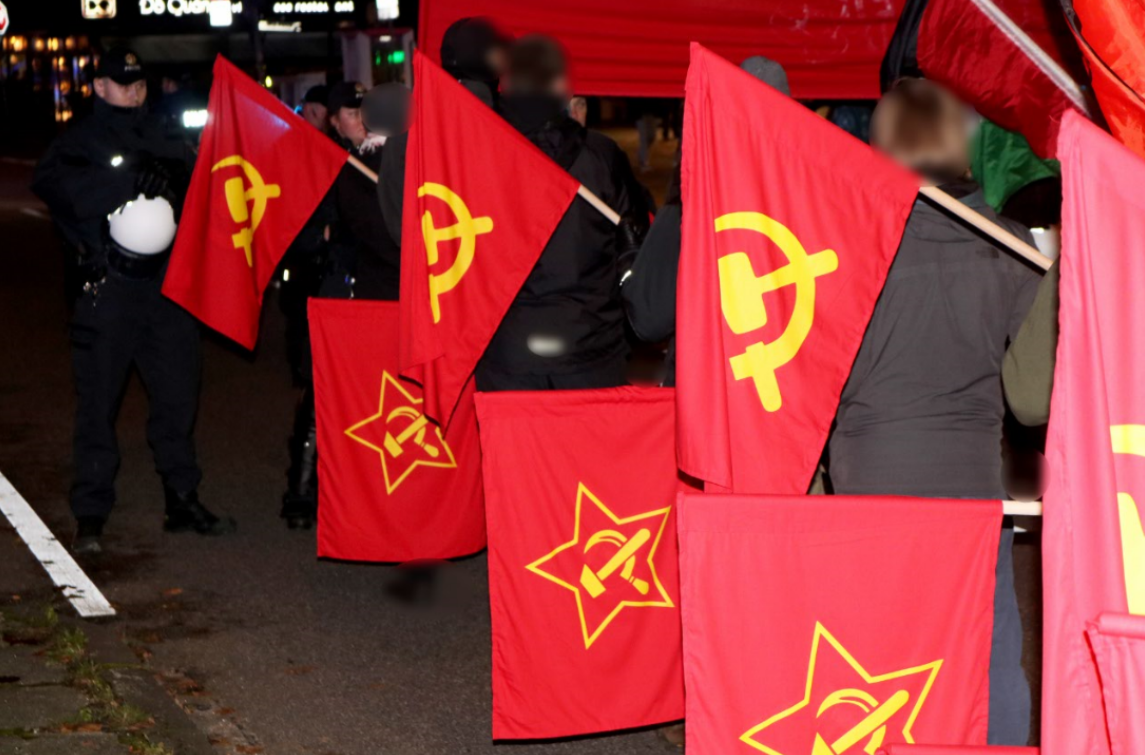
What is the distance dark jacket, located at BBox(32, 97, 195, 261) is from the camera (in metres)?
6.75

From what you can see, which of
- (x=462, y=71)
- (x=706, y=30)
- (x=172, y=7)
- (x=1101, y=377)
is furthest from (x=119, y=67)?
(x=172, y=7)

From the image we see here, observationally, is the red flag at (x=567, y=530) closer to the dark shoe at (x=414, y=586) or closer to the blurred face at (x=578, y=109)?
the blurred face at (x=578, y=109)

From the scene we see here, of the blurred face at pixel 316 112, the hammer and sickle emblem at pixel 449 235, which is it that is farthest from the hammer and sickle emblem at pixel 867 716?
the blurred face at pixel 316 112

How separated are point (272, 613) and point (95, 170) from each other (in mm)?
2030

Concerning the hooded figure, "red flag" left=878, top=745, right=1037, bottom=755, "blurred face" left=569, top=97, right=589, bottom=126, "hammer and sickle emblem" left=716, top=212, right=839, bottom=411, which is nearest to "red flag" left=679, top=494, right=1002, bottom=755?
"red flag" left=878, top=745, right=1037, bottom=755

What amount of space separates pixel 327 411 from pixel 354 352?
0.26m

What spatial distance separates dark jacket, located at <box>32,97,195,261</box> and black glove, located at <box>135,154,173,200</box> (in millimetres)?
24

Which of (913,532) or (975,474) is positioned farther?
(975,474)

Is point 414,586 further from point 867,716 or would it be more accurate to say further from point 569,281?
point 867,716

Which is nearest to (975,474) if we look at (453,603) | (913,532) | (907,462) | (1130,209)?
(907,462)

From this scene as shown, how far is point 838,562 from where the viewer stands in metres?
3.46

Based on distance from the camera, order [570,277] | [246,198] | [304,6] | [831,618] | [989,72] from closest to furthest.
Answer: [831,618], [989,72], [570,277], [246,198], [304,6]

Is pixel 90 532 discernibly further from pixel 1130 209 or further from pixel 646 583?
pixel 1130 209

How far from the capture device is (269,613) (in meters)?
6.29
